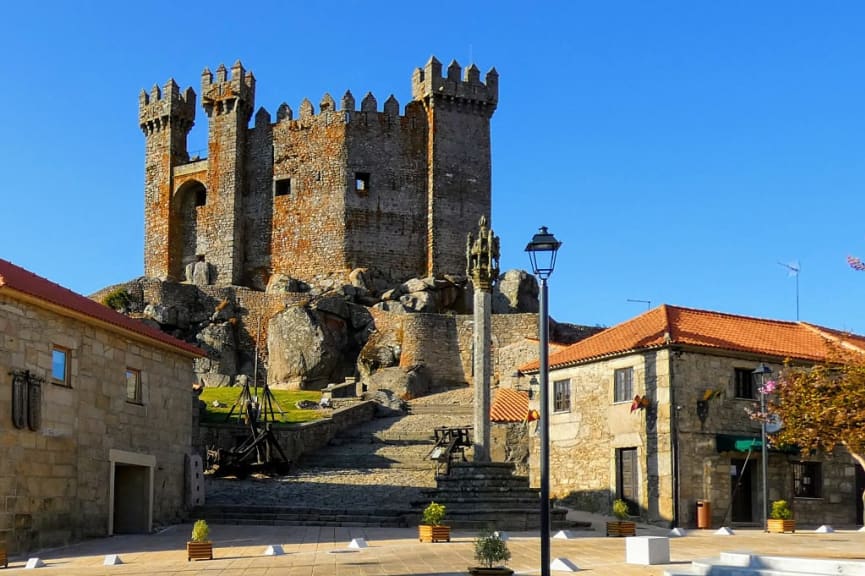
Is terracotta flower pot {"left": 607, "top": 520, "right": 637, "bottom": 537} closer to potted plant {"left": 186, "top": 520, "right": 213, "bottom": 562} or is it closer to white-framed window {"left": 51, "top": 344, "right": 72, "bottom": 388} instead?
potted plant {"left": 186, "top": 520, "right": 213, "bottom": 562}

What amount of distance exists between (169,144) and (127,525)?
152 ft

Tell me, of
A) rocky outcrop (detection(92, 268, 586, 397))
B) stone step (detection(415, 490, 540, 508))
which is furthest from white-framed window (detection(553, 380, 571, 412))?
rocky outcrop (detection(92, 268, 586, 397))

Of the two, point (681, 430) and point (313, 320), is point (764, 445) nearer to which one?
point (681, 430)

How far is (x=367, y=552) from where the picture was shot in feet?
66.7

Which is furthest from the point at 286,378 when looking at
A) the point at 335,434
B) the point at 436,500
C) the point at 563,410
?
the point at 436,500

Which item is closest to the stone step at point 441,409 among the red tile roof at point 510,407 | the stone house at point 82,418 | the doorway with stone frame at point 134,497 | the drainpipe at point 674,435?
the red tile roof at point 510,407

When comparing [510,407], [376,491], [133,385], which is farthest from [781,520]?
[133,385]

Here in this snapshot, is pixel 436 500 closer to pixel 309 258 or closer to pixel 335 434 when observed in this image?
pixel 335 434

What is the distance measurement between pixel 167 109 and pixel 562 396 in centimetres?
4303

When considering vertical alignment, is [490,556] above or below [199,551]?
above

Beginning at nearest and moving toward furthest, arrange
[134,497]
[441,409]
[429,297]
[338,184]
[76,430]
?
[76,430] → [134,497] → [441,409] → [429,297] → [338,184]

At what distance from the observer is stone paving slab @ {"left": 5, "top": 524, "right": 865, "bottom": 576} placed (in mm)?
17609

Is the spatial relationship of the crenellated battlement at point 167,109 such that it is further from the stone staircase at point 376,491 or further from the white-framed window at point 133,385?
the white-framed window at point 133,385

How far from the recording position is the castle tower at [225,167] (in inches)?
2613
